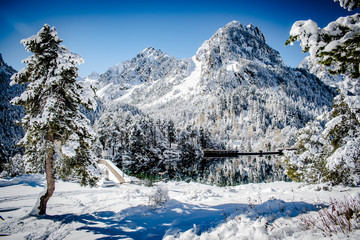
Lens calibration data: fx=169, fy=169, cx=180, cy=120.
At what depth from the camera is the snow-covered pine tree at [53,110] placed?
8.22 metres

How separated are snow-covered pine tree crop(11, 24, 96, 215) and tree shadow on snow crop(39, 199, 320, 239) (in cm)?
235

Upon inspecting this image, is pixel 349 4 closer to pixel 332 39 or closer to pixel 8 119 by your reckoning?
pixel 332 39

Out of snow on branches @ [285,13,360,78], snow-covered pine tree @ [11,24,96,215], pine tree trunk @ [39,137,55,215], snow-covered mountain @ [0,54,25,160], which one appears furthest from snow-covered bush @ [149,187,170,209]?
snow-covered mountain @ [0,54,25,160]

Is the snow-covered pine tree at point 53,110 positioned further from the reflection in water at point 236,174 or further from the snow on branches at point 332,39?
the reflection in water at point 236,174

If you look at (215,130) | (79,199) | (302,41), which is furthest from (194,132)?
(215,130)

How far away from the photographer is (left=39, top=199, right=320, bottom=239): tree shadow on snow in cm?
570

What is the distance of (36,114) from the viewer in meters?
8.74

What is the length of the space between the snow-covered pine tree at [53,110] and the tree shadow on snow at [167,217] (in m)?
2.35

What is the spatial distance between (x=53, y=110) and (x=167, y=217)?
7327mm

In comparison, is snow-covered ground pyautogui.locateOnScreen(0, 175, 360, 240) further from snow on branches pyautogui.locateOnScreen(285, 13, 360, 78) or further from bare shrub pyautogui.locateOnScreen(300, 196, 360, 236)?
snow on branches pyautogui.locateOnScreen(285, 13, 360, 78)

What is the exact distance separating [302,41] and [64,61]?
391 inches

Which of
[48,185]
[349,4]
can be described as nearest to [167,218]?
[48,185]

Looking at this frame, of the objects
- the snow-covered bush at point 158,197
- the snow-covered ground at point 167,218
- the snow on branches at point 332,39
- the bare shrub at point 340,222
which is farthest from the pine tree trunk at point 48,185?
the snow on branches at point 332,39

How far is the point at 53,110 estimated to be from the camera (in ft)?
26.7
